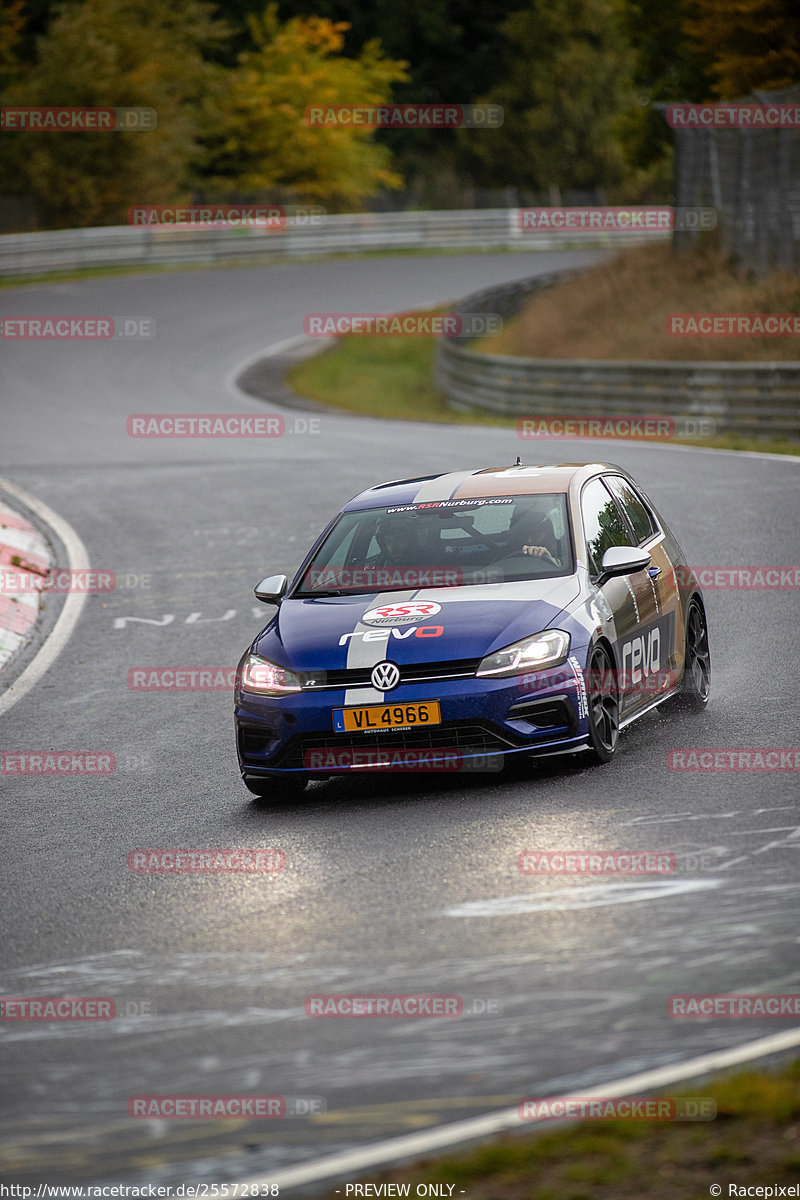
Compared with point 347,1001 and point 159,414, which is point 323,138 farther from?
point 347,1001

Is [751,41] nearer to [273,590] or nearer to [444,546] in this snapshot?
[444,546]

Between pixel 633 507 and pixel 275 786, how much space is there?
10.0 feet

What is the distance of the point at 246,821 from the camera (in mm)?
8172

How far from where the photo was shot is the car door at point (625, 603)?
28.8ft

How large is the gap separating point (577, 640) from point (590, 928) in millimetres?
2372

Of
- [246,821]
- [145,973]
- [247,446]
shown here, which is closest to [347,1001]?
[145,973]

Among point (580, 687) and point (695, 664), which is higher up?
point (580, 687)

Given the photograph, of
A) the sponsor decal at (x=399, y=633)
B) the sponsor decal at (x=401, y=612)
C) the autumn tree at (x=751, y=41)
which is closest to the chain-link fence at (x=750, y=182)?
the autumn tree at (x=751, y=41)

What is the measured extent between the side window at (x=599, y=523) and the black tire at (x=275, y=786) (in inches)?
78.2

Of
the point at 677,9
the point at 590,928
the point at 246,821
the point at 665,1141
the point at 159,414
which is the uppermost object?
the point at 677,9

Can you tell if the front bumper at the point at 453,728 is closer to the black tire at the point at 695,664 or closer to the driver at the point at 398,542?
the driver at the point at 398,542

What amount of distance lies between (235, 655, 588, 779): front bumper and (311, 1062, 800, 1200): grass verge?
349cm

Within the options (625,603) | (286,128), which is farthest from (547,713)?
(286,128)

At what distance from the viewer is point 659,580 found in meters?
9.60
